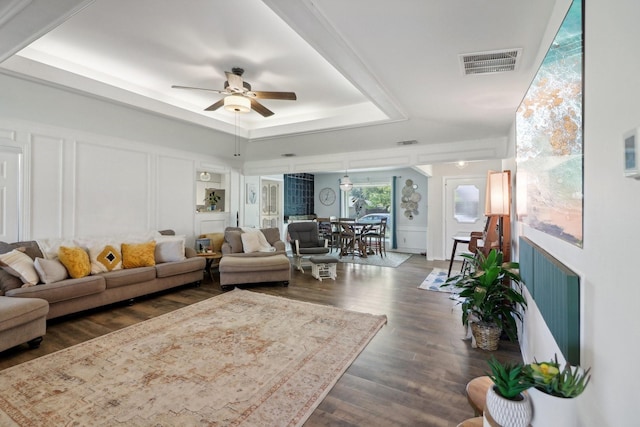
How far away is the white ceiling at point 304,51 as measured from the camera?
1827mm

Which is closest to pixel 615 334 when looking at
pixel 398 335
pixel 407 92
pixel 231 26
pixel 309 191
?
pixel 398 335

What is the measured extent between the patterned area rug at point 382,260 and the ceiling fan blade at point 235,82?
16.1ft

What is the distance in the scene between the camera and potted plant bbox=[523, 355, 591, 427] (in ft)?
2.93

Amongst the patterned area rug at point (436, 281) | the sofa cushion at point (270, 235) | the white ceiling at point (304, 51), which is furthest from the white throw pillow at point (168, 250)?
the patterned area rug at point (436, 281)

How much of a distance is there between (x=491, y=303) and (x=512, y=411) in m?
1.88

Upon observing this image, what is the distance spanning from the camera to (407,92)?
10.2ft

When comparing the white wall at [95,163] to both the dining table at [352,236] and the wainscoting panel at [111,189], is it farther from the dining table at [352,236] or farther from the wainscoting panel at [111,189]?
the dining table at [352,236]

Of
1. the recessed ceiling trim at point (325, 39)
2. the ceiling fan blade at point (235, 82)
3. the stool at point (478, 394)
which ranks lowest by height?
the stool at point (478, 394)

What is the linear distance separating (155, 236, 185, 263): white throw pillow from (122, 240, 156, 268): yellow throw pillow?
19 centimetres

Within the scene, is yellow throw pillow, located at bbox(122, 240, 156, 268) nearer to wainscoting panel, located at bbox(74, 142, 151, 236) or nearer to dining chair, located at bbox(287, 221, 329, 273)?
wainscoting panel, located at bbox(74, 142, 151, 236)

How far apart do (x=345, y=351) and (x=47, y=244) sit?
3972 millimetres

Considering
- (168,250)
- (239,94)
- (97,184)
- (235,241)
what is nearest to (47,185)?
(97,184)


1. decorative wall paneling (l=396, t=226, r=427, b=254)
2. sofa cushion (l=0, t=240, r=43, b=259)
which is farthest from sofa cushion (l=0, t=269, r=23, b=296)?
decorative wall paneling (l=396, t=226, r=427, b=254)

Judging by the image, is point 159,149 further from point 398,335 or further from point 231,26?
point 398,335
